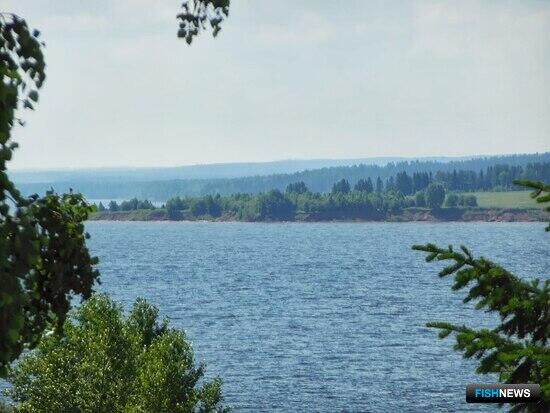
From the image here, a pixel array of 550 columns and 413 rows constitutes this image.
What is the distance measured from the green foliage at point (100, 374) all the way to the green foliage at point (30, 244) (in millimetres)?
52905

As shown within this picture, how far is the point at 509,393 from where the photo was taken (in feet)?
36.6

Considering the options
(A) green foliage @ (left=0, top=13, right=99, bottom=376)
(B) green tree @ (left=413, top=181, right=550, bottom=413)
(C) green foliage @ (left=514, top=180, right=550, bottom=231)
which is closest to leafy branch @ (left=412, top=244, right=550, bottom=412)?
(B) green tree @ (left=413, top=181, right=550, bottom=413)

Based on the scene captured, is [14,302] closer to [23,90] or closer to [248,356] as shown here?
[23,90]

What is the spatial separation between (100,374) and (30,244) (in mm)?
57975

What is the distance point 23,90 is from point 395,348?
131 meters

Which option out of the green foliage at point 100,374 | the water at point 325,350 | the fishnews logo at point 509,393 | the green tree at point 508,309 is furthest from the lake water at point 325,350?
the green tree at point 508,309

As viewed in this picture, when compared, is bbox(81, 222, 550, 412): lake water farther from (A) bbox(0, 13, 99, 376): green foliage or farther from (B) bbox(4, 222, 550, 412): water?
(A) bbox(0, 13, 99, 376): green foliage

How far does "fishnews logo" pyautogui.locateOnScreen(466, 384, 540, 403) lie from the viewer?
10859 mm

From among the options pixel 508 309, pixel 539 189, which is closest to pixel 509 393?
pixel 508 309

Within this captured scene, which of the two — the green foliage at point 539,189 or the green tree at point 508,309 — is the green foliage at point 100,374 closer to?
the green tree at point 508,309

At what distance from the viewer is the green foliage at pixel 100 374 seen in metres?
64.0

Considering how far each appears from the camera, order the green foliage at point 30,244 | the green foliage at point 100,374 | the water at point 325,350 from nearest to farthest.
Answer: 1. the green foliage at point 30,244
2. the green foliage at point 100,374
3. the water at point 325,350

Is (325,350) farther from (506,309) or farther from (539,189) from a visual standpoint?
(539,189)

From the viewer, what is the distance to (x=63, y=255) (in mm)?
10695
